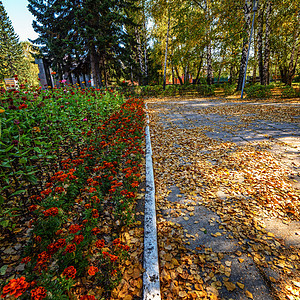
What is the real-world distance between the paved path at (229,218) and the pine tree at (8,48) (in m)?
39.4

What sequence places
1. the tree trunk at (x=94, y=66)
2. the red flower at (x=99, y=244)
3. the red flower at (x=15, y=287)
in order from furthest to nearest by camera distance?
the tree trunk at (x=94, y=66)
the red flower at (x=99, y=244)
the red flower at (x=15, y=287)

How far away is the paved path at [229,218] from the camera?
167cm

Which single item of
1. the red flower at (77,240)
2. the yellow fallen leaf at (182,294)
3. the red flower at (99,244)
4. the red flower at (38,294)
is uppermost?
the red flower at (77,240)

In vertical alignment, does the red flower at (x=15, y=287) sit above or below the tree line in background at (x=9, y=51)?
below

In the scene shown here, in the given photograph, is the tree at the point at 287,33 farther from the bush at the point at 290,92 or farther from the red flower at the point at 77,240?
the red flower at the point at 77,240

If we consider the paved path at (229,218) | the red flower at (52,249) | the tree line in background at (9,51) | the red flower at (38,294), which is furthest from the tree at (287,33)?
the tree line in background at (9,51)

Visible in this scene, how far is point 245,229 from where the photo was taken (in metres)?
2.28

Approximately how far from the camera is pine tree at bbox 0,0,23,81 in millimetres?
30847

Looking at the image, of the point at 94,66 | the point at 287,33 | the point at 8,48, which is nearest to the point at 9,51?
the point at 8,48

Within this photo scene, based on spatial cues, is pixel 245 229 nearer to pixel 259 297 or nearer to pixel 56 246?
pixel 259 297

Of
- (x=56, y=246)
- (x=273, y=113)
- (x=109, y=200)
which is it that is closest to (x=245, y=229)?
(x=109, y=200)

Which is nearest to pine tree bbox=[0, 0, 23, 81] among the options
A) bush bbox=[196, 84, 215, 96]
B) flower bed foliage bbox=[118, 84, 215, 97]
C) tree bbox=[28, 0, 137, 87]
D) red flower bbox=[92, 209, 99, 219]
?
tree bbox=[28, 0, 137, 87]

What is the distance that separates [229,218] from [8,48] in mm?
44289

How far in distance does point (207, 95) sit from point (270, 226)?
18.3m
